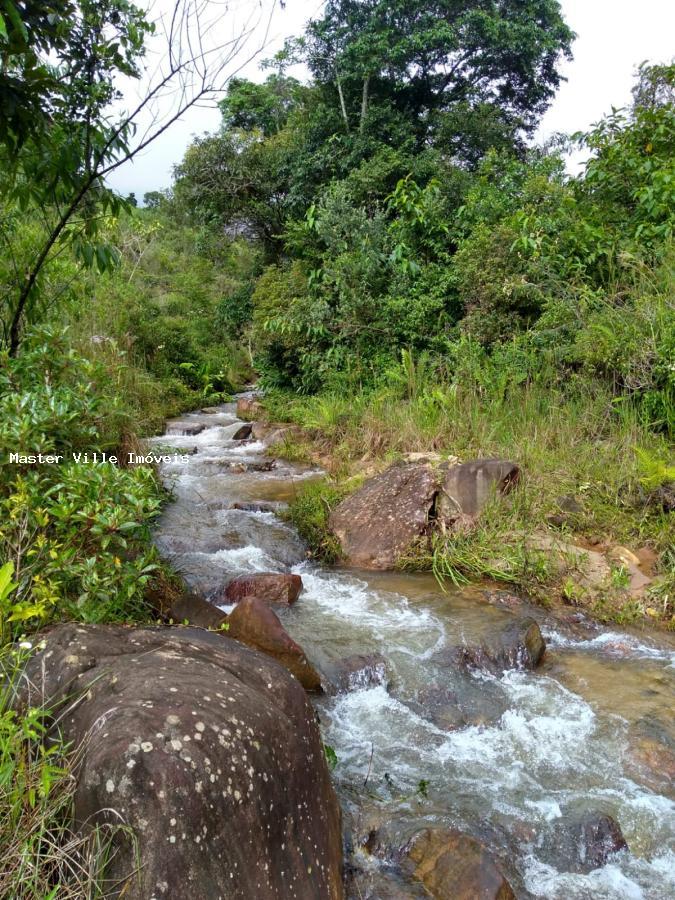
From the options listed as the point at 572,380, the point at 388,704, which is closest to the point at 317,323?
the point at 572,380

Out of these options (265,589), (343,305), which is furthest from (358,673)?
(343,305)

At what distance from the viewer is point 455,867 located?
2541 mm

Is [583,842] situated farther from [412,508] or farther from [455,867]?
[412,508]

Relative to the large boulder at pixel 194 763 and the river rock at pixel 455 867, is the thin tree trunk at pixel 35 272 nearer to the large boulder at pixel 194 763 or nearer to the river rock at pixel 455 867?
the large boulder at pixel 194 763

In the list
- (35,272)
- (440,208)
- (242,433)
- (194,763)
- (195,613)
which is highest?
(440,208)

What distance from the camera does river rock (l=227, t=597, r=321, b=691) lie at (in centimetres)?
363

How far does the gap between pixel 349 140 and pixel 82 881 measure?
13.8m

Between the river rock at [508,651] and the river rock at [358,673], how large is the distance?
1.82 feet

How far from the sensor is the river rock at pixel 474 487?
5.80 m

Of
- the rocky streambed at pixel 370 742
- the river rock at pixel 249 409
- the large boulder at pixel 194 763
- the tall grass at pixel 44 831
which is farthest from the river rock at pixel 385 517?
the river rock at pixel 249 409

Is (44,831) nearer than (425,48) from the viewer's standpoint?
Yes

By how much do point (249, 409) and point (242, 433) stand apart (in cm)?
208

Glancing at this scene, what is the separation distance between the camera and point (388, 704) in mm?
3814

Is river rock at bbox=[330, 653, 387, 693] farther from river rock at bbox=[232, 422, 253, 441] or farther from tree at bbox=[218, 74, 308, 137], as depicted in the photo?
tree at bbox=[218, 74, 308, 137]
